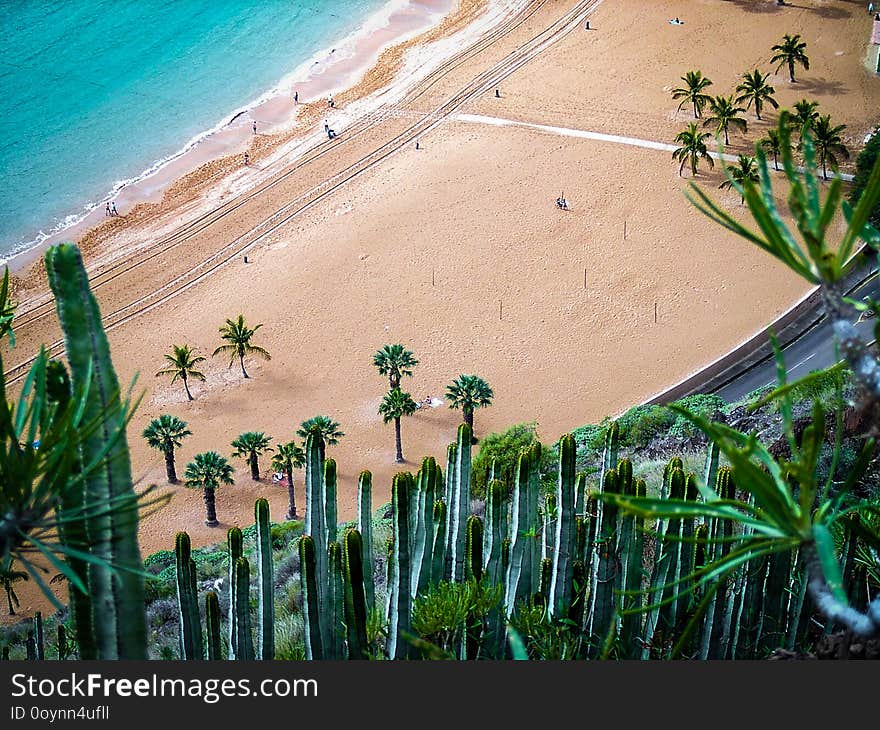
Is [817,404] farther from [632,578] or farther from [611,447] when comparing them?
[611,447]

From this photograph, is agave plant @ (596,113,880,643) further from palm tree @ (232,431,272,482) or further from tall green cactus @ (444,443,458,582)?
palm tree @ (232,431,272,482)

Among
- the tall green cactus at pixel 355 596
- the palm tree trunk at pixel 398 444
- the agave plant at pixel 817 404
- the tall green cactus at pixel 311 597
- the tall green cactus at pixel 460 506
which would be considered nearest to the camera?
the agave plant at pixel 817 404

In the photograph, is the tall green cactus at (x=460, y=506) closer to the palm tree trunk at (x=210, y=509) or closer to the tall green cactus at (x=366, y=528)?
the tall green cactus at (x=366, y=528)

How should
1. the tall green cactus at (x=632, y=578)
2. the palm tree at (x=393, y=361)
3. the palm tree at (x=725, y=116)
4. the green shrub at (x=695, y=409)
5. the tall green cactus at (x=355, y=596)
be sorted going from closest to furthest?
the tall green cactus at (x=355, y=596) < the tall green cactus at (x=632, y=578) < the green shrub at (x=695, y=409) < the palm tree at (x=393, y=361) < the palm tree at (x=725, y=116)

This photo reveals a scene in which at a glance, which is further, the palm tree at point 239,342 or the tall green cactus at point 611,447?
the palm tree at point 239,342

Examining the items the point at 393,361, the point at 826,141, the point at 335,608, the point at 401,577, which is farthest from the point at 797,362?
the point at 401,577

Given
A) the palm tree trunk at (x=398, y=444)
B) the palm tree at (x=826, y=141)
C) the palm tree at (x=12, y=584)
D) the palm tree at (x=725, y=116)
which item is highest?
the palm tree at (x=725, y=116)

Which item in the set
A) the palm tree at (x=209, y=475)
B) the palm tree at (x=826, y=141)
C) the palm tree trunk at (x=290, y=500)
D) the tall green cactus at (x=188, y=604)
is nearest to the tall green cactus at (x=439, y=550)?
the tall green cactus at (x=188, y=604)
